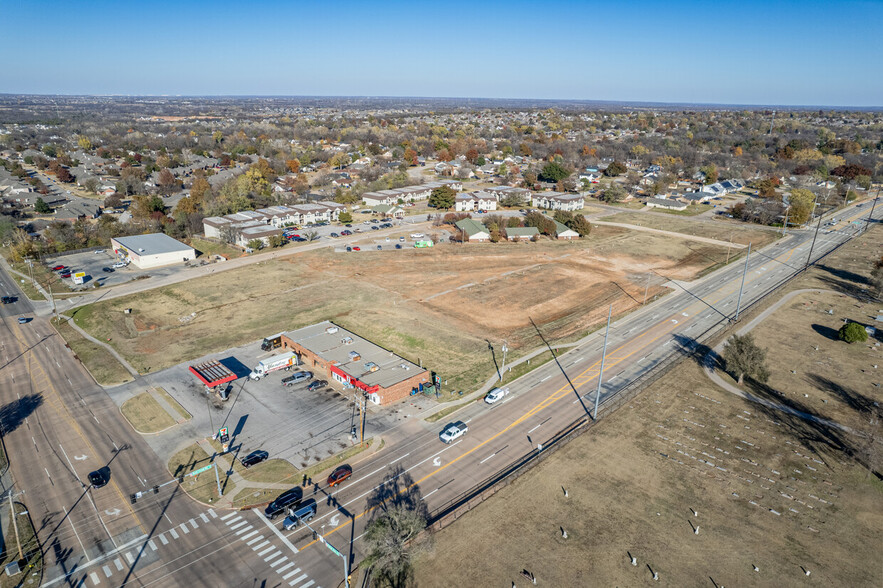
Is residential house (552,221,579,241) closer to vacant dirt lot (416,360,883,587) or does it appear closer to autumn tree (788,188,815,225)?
autumn tree (788,188,815,225)

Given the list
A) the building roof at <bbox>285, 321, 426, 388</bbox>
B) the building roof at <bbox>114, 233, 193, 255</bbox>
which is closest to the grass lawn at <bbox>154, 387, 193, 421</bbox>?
the building roof at <bbox>285, 321, 426, 388</bbox>

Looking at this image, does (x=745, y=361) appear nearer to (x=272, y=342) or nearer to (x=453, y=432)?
(x=453, y=432)

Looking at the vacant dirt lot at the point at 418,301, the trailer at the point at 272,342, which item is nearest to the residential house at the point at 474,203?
the vacant dirt lot at the point at 418,301

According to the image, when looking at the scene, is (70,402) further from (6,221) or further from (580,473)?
(6,221)

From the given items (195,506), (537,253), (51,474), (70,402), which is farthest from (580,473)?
(537,253)

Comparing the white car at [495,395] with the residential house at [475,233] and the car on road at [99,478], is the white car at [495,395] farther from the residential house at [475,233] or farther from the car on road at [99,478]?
the residential house at [475,233]

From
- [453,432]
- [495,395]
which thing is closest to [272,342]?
[453,432]
